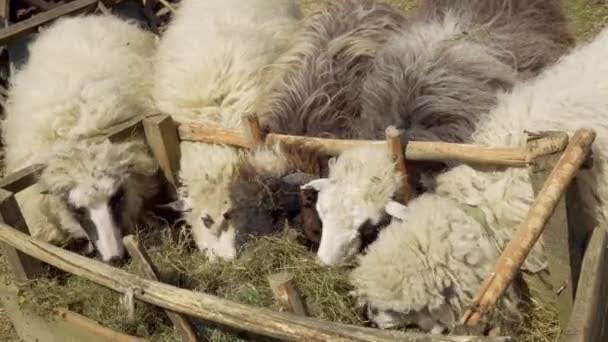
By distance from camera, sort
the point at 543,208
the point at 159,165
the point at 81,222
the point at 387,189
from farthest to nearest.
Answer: the point at 159,165
the point at 81,222
the point at 387,189
the point at 543,208

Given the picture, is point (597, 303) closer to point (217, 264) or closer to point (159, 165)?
point (217, 264)

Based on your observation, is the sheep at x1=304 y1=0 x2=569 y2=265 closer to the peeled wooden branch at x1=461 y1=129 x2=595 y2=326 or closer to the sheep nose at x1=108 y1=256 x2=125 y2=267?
the peeled wooden branch at x1=461 y1=129 x2=595 y2=326

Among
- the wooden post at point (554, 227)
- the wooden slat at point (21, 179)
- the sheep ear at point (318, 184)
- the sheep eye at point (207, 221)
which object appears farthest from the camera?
the sheep eye at point (207, 221)

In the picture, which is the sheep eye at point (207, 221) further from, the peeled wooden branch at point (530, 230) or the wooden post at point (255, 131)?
the peeled wooden branch at point (530, 230)

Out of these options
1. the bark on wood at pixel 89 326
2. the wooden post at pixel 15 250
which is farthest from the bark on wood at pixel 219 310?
the bark on wood at pixel 89 326

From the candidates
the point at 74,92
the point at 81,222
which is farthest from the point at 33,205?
the point at 74,92

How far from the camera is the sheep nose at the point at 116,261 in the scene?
443 cm

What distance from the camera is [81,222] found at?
4.56 metres

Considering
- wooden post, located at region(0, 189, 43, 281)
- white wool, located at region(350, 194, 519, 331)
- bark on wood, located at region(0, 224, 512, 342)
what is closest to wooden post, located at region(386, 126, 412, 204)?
white wool, located at region(350, 194, 519, 331)

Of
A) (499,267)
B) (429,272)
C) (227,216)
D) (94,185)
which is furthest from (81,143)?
(499,267)

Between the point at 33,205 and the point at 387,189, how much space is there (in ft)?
7.59

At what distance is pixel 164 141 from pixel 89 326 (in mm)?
1258

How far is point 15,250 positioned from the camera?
420cm

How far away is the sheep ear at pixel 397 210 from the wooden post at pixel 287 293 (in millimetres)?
870
